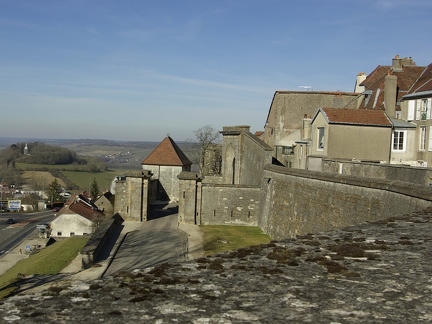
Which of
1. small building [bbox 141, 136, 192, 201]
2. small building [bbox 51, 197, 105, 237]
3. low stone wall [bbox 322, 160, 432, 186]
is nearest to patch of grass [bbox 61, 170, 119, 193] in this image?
small building [bbox 51, 197, 105, 237]

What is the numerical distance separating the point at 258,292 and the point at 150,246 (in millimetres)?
18772

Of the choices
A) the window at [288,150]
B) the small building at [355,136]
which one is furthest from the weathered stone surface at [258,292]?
the window at [288,150]

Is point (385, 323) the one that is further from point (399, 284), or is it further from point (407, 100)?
point (407, 100)

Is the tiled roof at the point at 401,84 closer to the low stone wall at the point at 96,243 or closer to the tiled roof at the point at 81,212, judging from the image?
the low stone wall at the point at 96,243

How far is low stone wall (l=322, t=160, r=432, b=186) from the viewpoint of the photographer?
13.1 meters

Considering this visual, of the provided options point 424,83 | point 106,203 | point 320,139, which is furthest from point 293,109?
point 106,203

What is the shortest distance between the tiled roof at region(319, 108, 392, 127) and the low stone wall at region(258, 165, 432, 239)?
12.8ft

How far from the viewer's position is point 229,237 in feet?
77.6

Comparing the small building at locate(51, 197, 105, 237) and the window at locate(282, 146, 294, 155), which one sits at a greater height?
the window at locate(282, 146, 294, 155)

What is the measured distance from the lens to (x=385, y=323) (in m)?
3.15

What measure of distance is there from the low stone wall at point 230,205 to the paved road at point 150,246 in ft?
7.39

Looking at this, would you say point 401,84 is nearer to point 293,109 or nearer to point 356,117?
point 356,117

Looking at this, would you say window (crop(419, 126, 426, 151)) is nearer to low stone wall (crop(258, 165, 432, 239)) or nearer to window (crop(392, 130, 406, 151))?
window (crop(392, 130, 406, 151))

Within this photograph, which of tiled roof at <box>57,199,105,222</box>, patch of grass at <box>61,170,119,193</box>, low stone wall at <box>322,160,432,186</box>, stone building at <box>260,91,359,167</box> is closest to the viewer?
low stone wall at <box>322,160,432,186</box>
